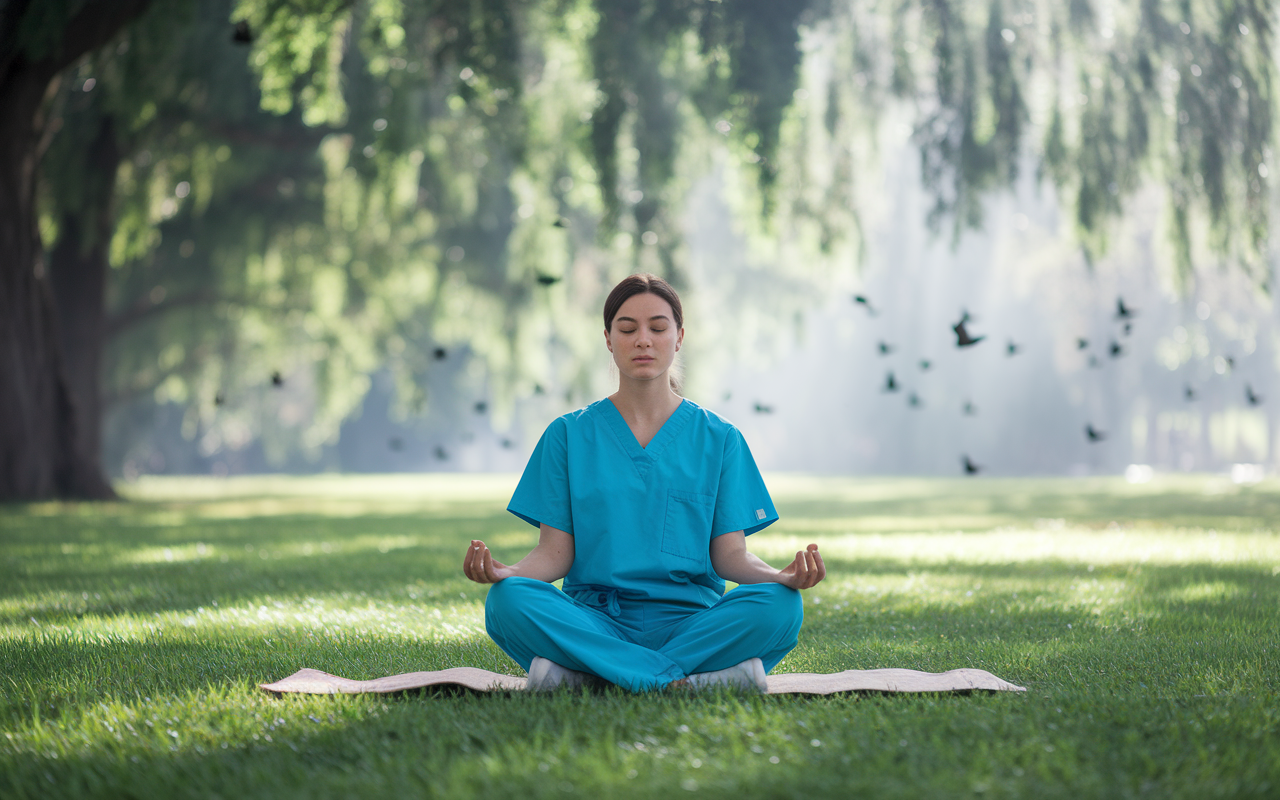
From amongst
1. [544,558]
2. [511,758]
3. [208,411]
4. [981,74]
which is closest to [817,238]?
[981,74]

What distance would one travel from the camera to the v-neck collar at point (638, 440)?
3420 mm

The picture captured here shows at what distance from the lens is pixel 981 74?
11.2m

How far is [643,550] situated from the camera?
131 inches

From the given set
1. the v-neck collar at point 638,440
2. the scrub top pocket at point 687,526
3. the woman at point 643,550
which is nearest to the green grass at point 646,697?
the woman at point 643,550

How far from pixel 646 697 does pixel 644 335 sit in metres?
1.19

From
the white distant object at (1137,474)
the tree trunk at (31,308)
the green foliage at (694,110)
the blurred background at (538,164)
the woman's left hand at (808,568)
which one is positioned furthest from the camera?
the white distant object at (1137,474)

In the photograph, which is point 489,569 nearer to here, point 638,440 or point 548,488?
point 548,488

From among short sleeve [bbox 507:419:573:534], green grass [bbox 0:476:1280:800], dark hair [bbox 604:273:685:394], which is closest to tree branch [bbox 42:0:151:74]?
green grass [bbox 0:476:1280:800]

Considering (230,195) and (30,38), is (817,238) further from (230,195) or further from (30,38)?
(230,195)

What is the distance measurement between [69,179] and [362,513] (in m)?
6.44

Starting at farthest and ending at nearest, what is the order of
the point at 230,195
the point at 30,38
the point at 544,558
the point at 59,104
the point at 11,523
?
the point at 230,195
the point at 59,104
the point at 11,523
the point at 30,38
the point at 544,558

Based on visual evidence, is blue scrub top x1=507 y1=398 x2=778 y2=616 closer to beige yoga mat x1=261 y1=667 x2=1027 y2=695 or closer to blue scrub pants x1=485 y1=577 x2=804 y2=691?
blue scrub pants x1=485 y1=577 x2=804 y2=691

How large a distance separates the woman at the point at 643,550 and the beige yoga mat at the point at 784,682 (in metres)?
0.12

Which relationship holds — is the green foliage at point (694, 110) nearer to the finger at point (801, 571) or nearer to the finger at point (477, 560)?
the finger at point (801, 571)
